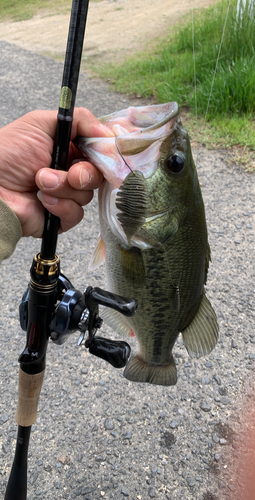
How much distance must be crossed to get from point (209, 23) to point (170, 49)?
2.63 ft

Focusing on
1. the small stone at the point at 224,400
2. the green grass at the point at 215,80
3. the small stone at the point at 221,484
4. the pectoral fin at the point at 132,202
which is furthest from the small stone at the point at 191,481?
the green grass at the point at 215,80

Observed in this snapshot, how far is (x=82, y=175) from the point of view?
1.11 m

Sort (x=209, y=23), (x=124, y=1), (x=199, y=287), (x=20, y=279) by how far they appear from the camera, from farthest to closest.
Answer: (x=124, y=1), (x=209, y=23), (x=20, y=279), (x=199, y=287)

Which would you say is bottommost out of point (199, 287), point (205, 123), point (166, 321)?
point (205, 123)

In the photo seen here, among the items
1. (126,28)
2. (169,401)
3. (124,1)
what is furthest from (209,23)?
(124,1)

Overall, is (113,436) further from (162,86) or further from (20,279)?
(162,86)

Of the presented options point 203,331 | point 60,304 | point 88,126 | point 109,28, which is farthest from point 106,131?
point 109,28

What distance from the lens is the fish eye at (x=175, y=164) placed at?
44.8 inches

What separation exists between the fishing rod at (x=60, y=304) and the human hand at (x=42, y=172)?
6 cm

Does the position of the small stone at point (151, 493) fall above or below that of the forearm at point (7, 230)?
below

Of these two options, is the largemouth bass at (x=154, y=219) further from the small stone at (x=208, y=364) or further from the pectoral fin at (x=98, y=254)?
the small stone at (x=208, y=364)

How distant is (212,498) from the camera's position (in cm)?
177

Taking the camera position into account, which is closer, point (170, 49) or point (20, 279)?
point (20, 279)

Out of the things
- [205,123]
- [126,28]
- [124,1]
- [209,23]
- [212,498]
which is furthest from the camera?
[124,1]
